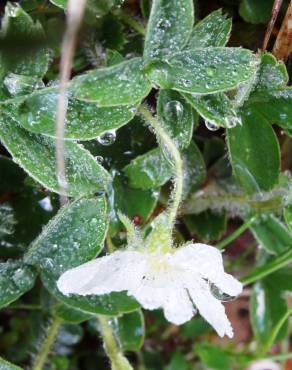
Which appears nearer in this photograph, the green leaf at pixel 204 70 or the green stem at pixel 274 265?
the green leaf at pixel 204 70

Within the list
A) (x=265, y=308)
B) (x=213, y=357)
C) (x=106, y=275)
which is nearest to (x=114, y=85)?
(x=106, y=275)

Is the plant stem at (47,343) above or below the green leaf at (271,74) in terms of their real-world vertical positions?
below

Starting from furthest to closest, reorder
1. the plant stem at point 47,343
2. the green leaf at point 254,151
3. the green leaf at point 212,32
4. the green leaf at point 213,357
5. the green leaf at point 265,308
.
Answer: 1. the green leaf at point 213,357
2. the green leaf at point 265,308
3. the plant stem at point 47,343
4. the green leaf at point 254,151
5. the green leaf at point 212,32

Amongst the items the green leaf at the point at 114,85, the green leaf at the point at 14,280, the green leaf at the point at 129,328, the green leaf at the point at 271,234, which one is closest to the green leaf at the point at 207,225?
the green leaf at the point at 271,234

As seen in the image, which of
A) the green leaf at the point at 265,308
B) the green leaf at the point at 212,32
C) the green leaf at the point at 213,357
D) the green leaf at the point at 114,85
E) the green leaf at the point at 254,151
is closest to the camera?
the green leaf at the point at 114,85

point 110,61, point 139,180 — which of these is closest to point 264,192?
point 139,180

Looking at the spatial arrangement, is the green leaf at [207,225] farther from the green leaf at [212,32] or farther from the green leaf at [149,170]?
the green leaf at [212,32]

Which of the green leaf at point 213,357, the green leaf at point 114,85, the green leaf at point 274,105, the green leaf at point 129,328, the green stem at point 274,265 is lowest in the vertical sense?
the green leaf at point 213,357

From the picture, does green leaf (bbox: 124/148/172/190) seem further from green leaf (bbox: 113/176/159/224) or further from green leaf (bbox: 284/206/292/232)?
green leaf (bbox: 284/206/292/232)
